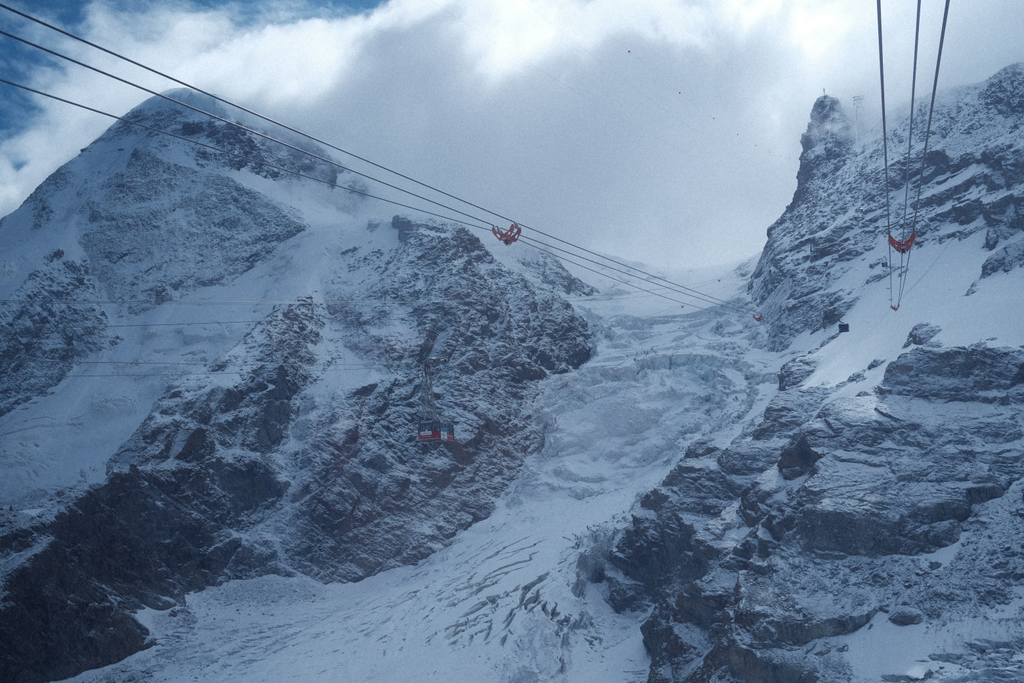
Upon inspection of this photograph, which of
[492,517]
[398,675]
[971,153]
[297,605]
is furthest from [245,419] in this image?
[971,153]

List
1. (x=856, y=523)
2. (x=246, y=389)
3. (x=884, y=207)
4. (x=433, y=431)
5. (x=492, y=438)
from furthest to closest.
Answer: (x=884, y=207) < (x=492, y=438) < (x=246, y=389) < (x=433, y=431) < (x=856, y=523)

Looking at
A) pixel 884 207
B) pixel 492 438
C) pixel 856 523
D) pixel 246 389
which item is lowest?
pixel 856 523

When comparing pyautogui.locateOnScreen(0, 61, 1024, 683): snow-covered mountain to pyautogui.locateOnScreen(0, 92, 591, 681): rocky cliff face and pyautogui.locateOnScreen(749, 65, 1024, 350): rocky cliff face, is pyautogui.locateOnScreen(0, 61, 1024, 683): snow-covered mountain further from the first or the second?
pyautogui.locateOnScreen(749, 65, 1024, 350): rocky cliff face

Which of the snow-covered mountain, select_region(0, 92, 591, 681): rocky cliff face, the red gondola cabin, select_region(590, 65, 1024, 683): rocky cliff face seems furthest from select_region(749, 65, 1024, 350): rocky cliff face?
the red gondola cabin

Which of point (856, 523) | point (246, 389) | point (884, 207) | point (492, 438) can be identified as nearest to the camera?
point (856, 523)

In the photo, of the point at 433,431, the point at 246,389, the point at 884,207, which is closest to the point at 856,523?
the point at 433,431

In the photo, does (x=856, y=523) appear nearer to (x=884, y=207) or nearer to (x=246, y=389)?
(x=246, y=389)

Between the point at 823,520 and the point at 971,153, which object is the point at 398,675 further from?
the point at 971,153
